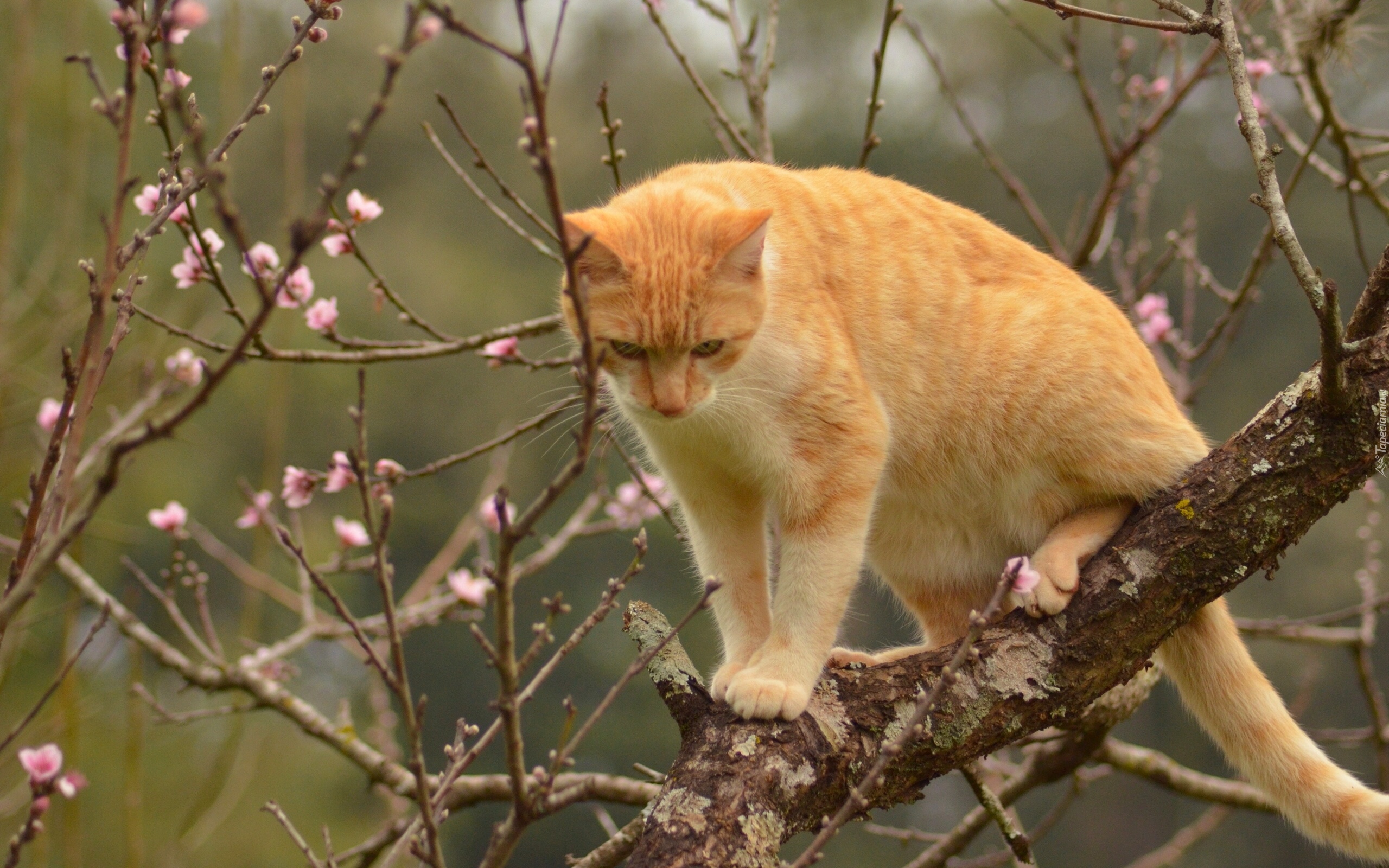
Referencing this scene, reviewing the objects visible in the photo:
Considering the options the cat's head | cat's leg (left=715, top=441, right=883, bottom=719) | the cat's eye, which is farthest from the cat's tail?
the cat's eye

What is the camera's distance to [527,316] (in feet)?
39.4

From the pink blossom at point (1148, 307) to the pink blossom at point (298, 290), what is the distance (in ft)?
8.87

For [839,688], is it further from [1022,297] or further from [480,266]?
[480,266]

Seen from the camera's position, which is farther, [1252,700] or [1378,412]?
[1252,700]

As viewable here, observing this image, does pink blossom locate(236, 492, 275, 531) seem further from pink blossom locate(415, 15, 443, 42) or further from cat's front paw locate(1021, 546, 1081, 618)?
pink blossom locate(415, 15, 443, 42)

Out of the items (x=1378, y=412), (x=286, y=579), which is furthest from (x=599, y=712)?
(x=286, y=579)

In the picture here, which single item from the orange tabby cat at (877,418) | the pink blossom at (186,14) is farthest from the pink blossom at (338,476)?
the pink blossom at (186,14)

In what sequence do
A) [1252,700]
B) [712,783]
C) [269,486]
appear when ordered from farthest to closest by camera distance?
[269,486] → [1252,700] → [712,783]

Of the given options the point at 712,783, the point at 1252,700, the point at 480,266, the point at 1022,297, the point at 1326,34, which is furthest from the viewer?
the point at 480,266

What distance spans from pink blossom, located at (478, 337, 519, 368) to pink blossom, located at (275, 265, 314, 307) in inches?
16.5

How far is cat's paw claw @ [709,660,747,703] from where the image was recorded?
204cm

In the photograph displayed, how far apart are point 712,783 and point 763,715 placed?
23cm

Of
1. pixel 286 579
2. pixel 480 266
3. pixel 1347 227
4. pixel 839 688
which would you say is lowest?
pixel 286 579

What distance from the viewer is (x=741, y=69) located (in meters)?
2.85
